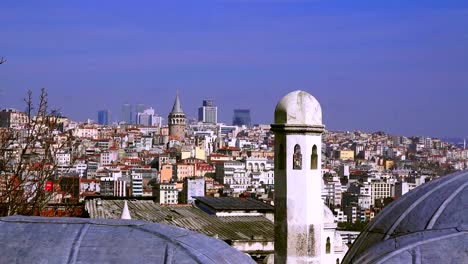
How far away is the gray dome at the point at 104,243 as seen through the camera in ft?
6.89

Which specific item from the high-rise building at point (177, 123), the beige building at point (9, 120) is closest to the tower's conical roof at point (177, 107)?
the high-rise building at point (177, 123)

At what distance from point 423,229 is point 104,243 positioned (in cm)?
107

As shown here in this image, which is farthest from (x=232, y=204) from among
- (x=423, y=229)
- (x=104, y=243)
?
(x=104, y=243)

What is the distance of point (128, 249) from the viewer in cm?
212

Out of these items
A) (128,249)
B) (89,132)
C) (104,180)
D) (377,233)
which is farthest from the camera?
(89,132)

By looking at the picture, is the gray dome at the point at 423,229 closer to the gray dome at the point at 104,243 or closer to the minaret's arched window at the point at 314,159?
the gray dome at the point at 104,243

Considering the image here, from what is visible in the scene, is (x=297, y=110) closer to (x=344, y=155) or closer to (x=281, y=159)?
(x=281, y=159)

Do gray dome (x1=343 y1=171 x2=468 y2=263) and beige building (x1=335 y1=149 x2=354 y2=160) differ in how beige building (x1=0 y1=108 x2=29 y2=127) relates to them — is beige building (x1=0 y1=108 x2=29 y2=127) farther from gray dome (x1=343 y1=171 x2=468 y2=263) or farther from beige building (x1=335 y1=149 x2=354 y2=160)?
beige building (x1=335 y1=149 x2=354 y2=160)

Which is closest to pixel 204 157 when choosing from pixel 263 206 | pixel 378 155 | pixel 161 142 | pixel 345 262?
pixel 161 142

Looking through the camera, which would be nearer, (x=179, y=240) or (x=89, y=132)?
(x=179, y=240)

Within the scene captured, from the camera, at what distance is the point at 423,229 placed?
2.72 meters

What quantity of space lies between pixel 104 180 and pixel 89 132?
6081cm

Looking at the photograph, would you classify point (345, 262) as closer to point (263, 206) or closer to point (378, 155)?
point (263, 206)

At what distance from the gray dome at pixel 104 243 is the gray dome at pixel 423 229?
47cm
